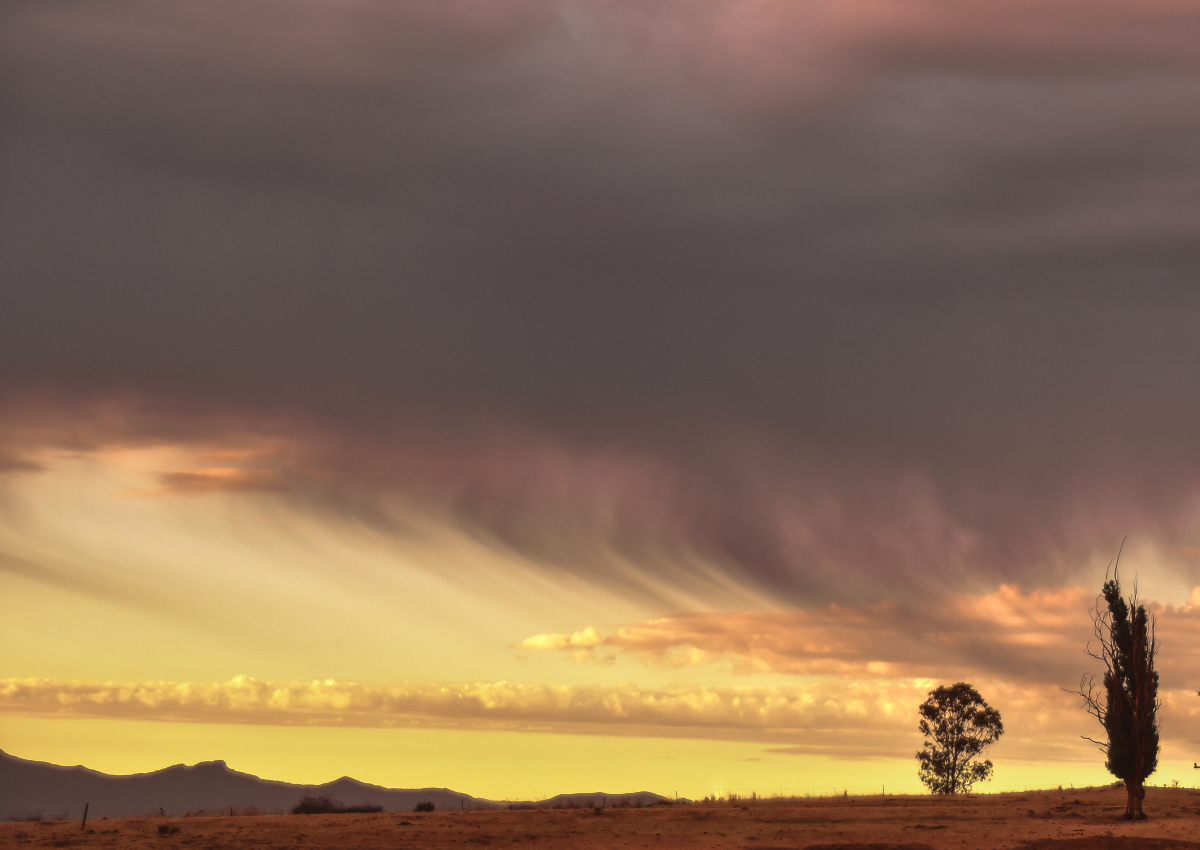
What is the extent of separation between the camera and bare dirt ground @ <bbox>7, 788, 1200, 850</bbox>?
54.6 meters

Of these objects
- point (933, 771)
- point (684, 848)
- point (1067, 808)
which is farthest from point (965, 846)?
point (933, 771)

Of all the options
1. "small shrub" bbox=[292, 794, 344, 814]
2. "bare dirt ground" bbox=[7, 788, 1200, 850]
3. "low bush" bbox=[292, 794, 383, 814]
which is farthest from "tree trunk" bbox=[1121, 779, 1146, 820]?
"small shrub" bbox=[292, 794, 344, 814]

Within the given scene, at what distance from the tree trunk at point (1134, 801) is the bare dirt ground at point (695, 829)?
96cm

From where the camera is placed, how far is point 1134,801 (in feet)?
208

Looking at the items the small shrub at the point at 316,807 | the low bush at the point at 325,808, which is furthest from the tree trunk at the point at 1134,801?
the small shrub at the point at 316,807

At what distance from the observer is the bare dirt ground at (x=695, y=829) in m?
54.6

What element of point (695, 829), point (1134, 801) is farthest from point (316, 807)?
point (1134, 801)

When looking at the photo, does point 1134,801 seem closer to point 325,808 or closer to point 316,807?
point 325,808

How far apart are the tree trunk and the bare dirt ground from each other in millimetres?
960

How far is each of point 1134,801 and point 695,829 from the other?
22.2m

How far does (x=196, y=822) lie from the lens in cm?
6238

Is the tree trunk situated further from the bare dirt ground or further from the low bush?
the low bush

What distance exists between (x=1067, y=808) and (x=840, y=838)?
18.1m

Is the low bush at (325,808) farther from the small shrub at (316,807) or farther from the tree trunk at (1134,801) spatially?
the tree trunk at (1134,801)
